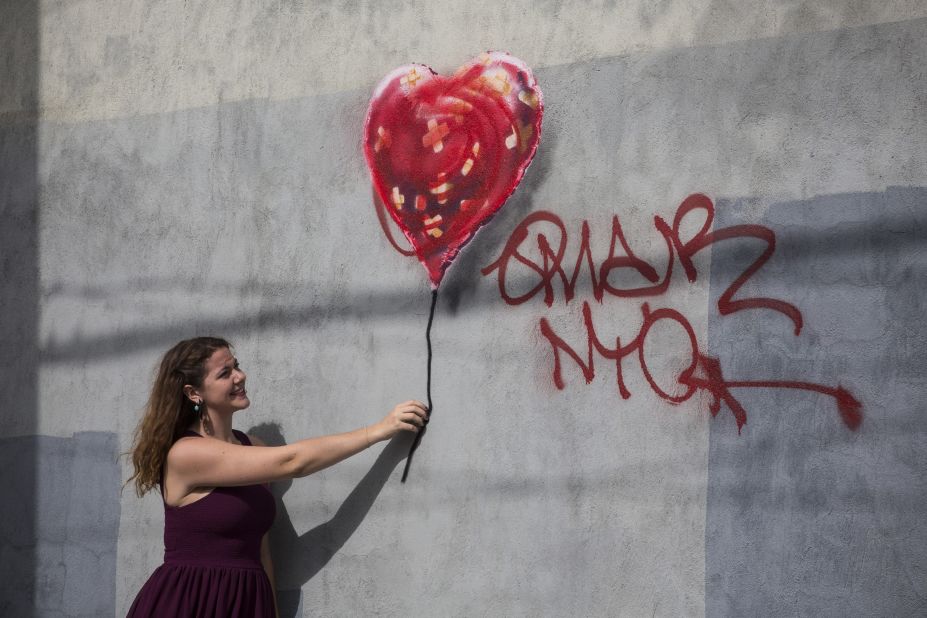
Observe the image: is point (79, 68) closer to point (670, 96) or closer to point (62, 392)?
point (62, 392)

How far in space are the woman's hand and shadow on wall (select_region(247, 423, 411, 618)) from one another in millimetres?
119

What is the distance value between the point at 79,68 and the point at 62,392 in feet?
4.87

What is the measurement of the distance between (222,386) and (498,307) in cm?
104

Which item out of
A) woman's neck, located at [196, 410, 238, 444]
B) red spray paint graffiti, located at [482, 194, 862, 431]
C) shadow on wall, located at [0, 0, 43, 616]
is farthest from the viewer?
shadow on wall, located at [0, 0, 43, 616]

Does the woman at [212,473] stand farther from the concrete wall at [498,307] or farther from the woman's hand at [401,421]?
the concrete wall at [498,307]

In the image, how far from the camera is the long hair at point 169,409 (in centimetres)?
376

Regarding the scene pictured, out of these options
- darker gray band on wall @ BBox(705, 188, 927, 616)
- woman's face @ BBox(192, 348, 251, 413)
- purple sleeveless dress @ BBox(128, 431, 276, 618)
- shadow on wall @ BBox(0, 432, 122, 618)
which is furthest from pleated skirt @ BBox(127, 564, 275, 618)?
darker gray band on wall @ BBox(705, 188, 927, 616)

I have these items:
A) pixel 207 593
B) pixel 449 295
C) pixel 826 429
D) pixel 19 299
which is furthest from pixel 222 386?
pixel 826 429

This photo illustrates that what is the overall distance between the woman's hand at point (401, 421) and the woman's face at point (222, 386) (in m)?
0.51

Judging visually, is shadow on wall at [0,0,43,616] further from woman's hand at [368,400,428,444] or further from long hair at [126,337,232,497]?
woman's hand at [368,400,428,444]

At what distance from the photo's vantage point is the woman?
143 inches

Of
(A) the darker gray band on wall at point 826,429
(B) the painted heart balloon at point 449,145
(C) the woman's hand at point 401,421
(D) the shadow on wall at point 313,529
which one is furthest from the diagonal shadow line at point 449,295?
(D) the shadow on wall at point 313,529

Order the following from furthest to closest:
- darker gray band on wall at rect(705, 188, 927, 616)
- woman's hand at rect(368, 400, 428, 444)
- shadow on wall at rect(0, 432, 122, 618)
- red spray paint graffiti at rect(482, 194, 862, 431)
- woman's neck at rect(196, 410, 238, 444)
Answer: shadow on wall at rect(0, 432, 122, 618), woman's neck at rect(196, 410, 238, 444), woman's hand at rect(368, 400, 428, 444), red spray paint graffiti at rect(482, 194, 862, 431), darker gray band on wall at rect(705, 188, 927, 616)

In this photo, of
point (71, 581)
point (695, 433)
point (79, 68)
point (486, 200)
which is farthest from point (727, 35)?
point (71, 581)
